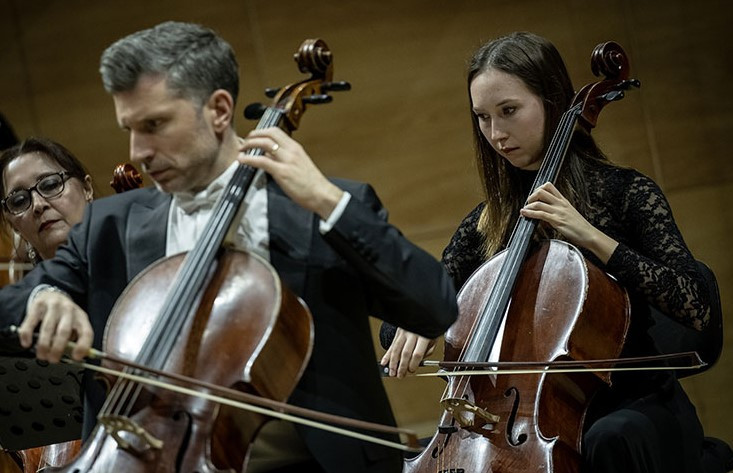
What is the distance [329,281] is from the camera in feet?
5.73

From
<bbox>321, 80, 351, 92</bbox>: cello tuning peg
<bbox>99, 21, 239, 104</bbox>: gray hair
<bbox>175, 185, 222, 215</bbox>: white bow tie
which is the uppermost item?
<bbox>99, 21, 239, 104</bbox>: gray hair

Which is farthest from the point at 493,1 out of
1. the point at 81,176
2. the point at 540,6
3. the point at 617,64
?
the point at 81,176

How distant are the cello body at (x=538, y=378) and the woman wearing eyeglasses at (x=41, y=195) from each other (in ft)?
3.13

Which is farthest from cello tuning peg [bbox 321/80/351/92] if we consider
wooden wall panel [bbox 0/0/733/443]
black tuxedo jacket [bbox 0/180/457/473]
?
wooden wall panel [bbox 0/0/733/443]

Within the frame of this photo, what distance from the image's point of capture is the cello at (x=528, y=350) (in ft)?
6.38

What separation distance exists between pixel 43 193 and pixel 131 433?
1.20m

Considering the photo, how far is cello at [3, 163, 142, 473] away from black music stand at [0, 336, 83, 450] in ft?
0.61

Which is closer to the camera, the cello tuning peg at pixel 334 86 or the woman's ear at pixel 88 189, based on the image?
the cello tuning peg at pixel 334 86

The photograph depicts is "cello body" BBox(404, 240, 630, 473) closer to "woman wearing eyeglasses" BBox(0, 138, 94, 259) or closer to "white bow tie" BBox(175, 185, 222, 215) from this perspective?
"white bow tie" BBox(175, 185, 222, 215)

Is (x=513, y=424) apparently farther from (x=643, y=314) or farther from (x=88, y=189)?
(x=88, y=189)

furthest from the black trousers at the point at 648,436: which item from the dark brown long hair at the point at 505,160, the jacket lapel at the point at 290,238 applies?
the jacket lapel at the point at 290,238

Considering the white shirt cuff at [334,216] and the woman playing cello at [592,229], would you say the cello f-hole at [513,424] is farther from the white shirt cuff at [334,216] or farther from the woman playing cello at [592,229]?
the white shirt cuff at [334,216]

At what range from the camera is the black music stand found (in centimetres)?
217

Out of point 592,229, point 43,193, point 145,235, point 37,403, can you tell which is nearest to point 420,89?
point 43,193
